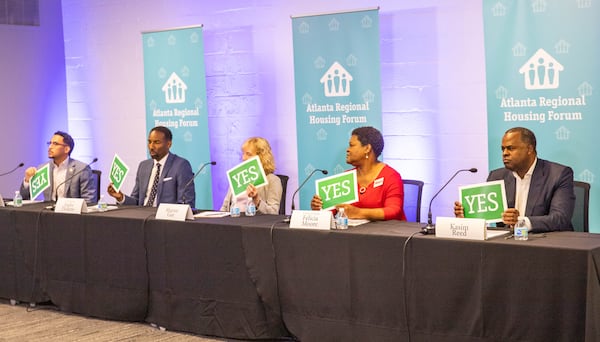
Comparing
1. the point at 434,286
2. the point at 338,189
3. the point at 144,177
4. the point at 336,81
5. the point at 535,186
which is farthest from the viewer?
the point at 336,81

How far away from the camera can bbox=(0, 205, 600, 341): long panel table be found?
3.24 m

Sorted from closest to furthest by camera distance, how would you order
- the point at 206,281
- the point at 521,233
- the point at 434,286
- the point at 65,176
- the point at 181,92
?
the point at 521,233 → the point at 434,286 → the point at 206,281 → the point at 65,176 → the point at 181,92

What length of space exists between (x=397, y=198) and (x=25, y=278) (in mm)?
2373

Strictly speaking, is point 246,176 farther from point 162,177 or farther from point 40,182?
point 40,182

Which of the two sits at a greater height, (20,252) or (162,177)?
(162,177)

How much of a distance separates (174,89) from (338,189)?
9.46ft

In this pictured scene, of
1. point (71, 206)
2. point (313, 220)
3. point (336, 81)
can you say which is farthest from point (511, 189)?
point (71, 206)

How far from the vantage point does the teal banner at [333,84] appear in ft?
18.4

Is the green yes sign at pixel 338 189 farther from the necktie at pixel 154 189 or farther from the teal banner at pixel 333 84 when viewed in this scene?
the necktie at pixel 154 189

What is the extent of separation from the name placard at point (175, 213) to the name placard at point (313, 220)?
0.68m

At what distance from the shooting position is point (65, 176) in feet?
19.3

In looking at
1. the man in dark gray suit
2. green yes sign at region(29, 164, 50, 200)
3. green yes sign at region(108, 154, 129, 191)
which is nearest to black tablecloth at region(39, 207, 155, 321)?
green yes sign at region(108, 154, 129, 191)

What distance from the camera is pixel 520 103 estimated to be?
497cm

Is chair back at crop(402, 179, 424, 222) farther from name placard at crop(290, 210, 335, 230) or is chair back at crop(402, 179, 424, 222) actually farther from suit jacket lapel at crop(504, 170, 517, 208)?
name placard at crop(290, 210, 335, 230)
